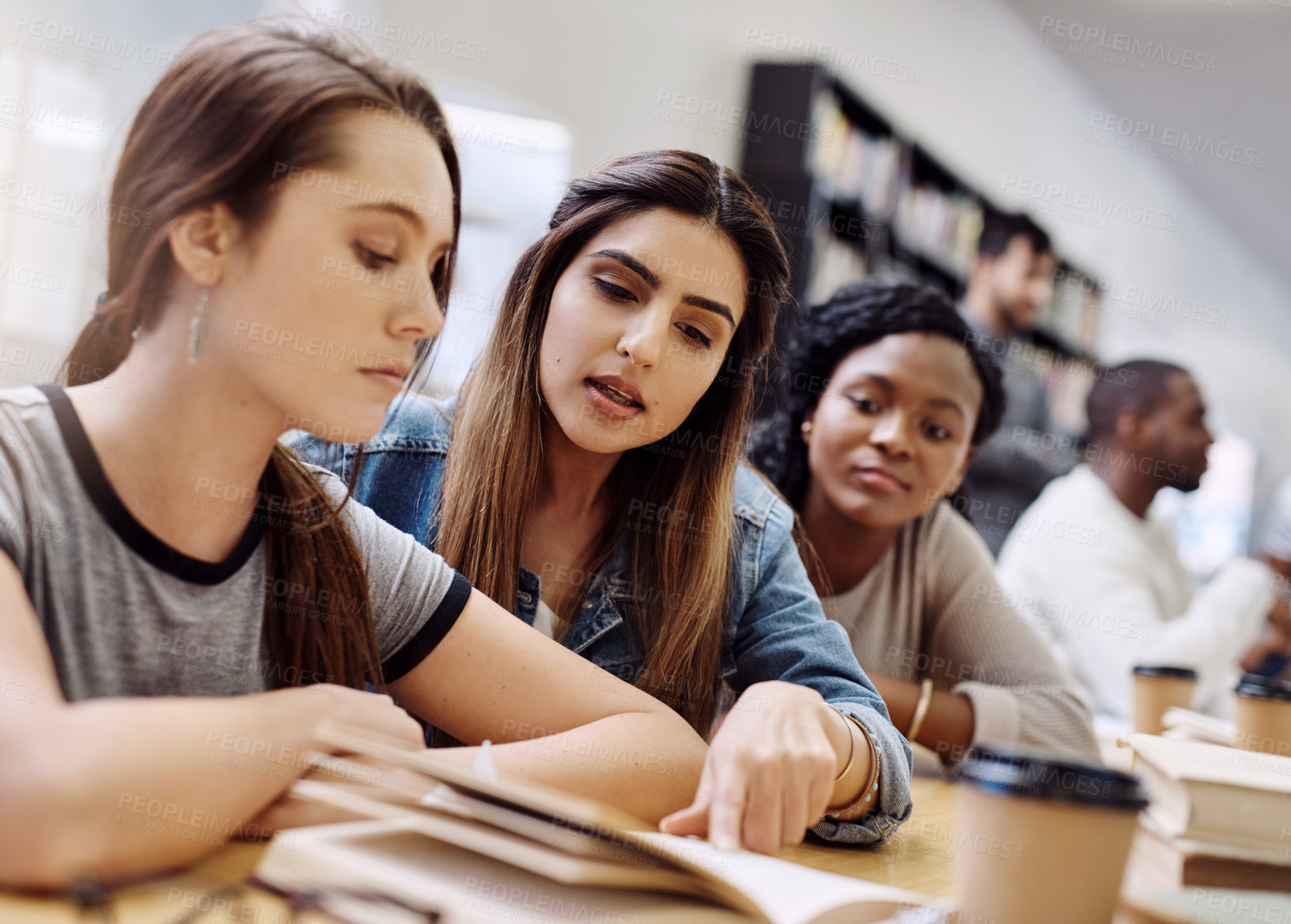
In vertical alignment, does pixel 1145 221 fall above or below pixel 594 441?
above

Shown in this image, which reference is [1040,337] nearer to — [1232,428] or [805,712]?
[1232,428]

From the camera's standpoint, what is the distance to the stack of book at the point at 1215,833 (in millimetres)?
793

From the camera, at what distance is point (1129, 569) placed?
7.98 feet

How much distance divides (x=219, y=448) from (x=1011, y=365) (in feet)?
12.2

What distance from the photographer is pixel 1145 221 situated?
6293 mm

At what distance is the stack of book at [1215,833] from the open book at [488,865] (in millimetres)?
316

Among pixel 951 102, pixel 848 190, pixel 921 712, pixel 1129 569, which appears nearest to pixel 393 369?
pixel 921 712

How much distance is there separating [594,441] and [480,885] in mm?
567

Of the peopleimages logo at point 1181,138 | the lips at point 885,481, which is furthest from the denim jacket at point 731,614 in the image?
the peopleimages logo at point 1181,138

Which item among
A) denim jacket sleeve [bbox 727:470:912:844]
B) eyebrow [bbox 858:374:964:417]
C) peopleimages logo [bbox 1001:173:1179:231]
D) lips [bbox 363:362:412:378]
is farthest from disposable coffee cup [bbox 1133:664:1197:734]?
peopleimages logo [bbox 1001:173:1179:231]

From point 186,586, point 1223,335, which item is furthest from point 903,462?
point 1223,335

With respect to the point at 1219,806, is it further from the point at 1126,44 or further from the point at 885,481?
the point at 1126,44

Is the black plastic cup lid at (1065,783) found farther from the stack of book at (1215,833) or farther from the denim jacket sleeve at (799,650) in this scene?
the denim jacket sleeve at (799,650)

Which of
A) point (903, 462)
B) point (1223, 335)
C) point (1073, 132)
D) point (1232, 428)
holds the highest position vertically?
point (1073, 132)
